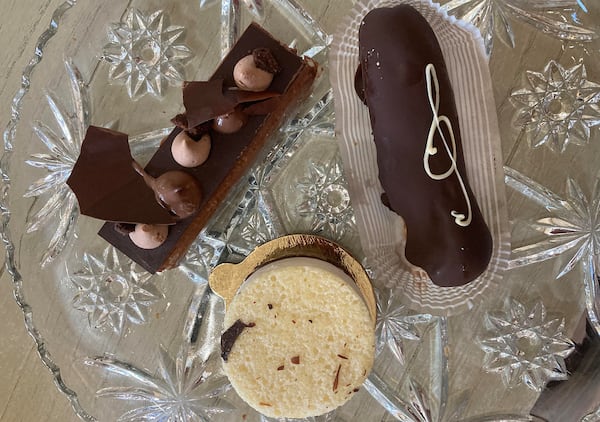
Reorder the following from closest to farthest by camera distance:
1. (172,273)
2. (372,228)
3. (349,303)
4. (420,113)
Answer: (420,113), (349,303), (372,228), (172,273)

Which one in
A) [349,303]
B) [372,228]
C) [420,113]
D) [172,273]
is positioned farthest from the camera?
[172,273]

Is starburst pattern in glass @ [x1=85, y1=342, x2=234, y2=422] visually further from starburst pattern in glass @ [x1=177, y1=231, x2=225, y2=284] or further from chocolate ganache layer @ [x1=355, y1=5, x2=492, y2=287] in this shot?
chocolate ganache layer @ [x1=355, y1=5, x2=492, y2=287]

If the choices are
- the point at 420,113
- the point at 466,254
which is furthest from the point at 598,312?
the point at 420,113

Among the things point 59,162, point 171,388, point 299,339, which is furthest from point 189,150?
point 171,388

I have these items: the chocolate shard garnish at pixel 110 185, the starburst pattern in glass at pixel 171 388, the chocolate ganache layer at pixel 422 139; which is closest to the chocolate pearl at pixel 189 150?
the chocolate shard garnish at pixel 110 185

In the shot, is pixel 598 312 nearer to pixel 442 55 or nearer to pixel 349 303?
pixel 349 303

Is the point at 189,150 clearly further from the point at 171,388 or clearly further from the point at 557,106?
the point at 557,106

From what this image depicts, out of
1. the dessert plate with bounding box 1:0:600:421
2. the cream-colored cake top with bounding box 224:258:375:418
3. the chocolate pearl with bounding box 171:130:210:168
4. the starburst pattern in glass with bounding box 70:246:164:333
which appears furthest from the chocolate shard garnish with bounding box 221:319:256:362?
the chocolate pearl with bounding box 171:130:210:168
